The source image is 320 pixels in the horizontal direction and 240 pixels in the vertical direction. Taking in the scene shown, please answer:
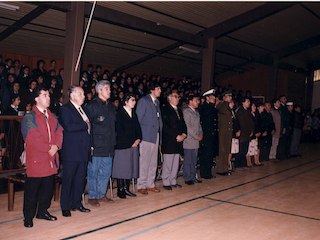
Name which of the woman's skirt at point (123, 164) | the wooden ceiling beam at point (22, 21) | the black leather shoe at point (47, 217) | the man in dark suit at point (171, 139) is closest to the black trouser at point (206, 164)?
the man in dark suit at point (171, 139)

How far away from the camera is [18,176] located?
162 inches

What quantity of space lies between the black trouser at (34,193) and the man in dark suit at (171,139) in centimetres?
212

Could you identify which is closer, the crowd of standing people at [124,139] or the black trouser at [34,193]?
the black trouser at [34,193]

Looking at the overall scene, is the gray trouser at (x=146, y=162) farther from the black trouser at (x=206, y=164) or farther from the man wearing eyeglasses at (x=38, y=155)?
the man wearing eyeglasses at (x=38, y=155)

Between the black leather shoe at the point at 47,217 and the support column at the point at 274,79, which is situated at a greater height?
the support column at the point at 274,79

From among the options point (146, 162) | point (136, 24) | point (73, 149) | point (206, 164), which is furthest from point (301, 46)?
point (73, 149)

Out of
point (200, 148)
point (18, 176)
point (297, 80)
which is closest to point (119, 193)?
point (18, 176)

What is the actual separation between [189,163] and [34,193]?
292 centimetres

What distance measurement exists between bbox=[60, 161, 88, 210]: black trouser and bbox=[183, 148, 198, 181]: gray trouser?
2.21 metres

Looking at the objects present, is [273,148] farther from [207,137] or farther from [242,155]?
[207,137]

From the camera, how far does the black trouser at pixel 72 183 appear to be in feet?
12.8

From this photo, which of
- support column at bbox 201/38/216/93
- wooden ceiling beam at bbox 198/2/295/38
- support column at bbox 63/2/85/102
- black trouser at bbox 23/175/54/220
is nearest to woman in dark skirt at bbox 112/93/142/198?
black trouser at bbox 23/175/54/220

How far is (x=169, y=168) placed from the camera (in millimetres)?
5422

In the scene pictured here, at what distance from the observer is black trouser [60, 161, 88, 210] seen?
153 inches
